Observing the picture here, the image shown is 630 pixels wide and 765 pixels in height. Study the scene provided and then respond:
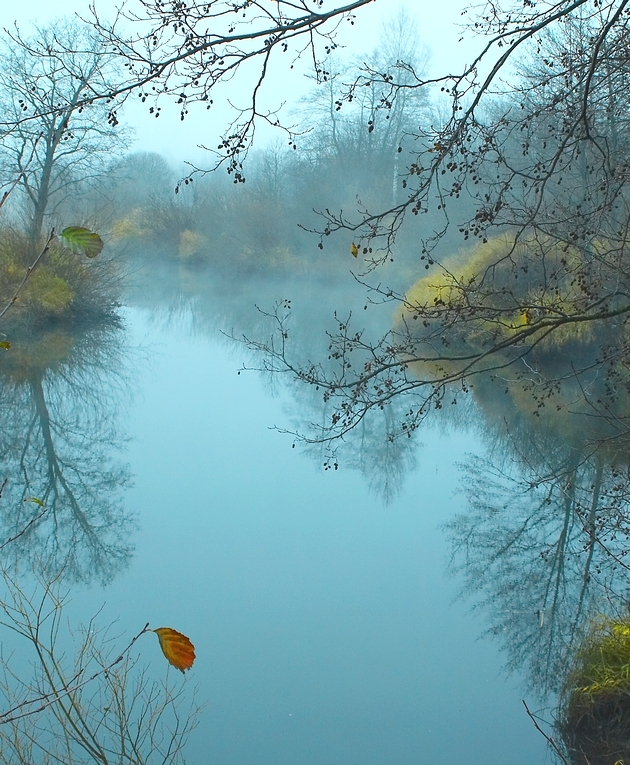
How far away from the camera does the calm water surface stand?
4.23 m

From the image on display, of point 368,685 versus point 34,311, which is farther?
point 34,311

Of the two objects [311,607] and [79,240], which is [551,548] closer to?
[311,607]

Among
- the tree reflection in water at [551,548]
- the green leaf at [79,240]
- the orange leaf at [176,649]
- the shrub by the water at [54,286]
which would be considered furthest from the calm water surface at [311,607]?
the shrub by the water at [54,286]

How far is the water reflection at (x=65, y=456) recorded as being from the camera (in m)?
6.05

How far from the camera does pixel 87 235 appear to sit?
50.4 inches

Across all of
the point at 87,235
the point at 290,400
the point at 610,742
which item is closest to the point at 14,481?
the point at 290,400

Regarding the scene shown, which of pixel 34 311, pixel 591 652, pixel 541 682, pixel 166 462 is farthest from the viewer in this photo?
pixel 34 311

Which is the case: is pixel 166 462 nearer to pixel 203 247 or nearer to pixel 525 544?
pixel 525 544

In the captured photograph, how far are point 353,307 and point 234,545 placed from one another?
38.2ft

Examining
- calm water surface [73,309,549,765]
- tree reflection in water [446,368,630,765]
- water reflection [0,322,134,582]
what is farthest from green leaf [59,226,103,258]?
calm water surface [73,309,549,765]

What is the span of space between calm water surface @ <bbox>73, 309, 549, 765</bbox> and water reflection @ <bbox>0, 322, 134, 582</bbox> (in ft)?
0.84

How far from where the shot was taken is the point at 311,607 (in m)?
5.45

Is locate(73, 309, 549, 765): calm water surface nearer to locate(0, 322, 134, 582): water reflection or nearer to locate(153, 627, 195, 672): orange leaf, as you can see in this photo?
locate(0, 322, 134, 582): water reflection

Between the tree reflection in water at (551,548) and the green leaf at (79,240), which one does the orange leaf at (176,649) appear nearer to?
the green leaf at (79,240)
